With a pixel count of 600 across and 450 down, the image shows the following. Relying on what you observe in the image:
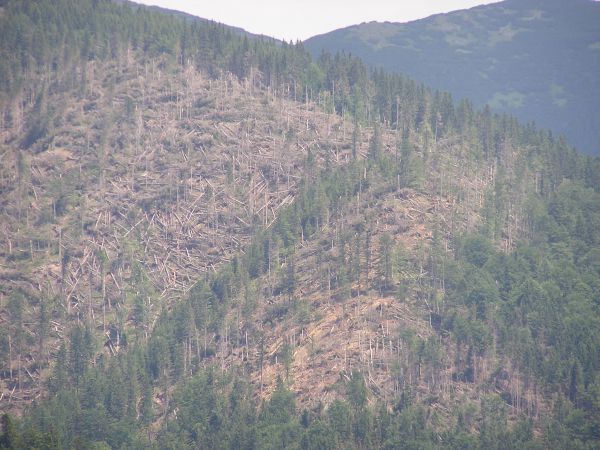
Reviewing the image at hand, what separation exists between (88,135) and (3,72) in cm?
2087

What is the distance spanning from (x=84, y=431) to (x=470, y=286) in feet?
166

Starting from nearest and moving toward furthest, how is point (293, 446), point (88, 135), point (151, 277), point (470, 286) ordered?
point (293, 446) → point (470, 286) → point (151, 277) → point (88, 135)

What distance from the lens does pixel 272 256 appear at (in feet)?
483

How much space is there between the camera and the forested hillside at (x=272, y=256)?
414 feet

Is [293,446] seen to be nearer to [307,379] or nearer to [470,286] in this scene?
[307,379]

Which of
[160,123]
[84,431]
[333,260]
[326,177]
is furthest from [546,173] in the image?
[84,431]

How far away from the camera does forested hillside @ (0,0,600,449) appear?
126125 mm

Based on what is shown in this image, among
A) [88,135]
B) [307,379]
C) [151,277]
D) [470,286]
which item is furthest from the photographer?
[88,135]

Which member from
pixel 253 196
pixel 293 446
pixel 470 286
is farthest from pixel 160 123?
pixel 293 446

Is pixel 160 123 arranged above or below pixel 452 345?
above

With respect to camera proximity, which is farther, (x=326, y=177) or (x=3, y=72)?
(x=3, y=72)

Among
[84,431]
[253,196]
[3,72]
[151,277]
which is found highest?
[3,72]

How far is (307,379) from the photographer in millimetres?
130375

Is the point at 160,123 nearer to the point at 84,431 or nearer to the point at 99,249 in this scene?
the point at 99,249
